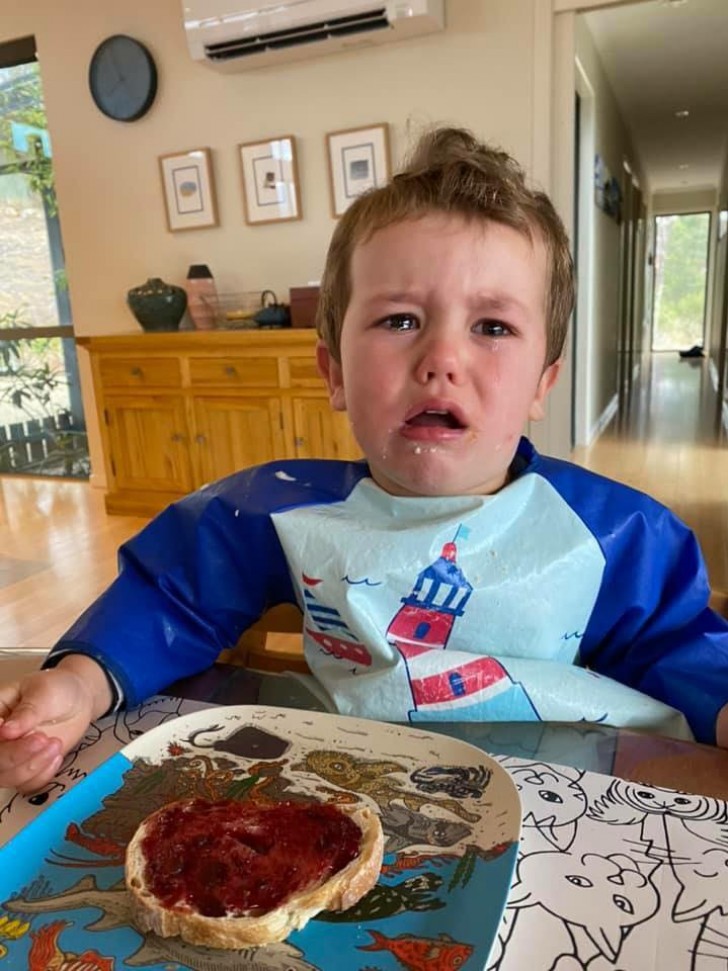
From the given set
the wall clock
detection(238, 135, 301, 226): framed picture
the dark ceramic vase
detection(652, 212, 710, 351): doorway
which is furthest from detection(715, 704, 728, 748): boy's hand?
detection(652, 212, 710, 351): doorway

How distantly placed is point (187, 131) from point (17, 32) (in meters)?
1.36

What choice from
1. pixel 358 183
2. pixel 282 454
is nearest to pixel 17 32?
pixel 358 183

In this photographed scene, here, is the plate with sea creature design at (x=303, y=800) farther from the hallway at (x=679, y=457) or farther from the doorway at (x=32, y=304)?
the doorway at (x=32, y=304)

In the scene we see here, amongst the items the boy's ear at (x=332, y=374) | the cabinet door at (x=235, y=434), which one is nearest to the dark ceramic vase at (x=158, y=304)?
the cabinet door at (x=235, y=434)

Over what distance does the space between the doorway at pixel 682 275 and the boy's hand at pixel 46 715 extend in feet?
49.1

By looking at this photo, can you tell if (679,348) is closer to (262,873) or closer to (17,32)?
(17,32)

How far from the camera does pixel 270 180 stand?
12.7ft

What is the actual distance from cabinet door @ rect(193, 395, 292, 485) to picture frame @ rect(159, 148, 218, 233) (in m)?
1.01

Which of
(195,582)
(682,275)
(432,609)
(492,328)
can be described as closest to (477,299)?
(492,328)

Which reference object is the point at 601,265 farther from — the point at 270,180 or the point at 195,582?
the point at 195,582

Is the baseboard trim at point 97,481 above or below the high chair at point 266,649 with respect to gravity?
below

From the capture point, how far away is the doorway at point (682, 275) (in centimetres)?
1410

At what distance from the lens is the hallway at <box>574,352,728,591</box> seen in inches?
137

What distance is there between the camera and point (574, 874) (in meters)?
Answer: 0.46
